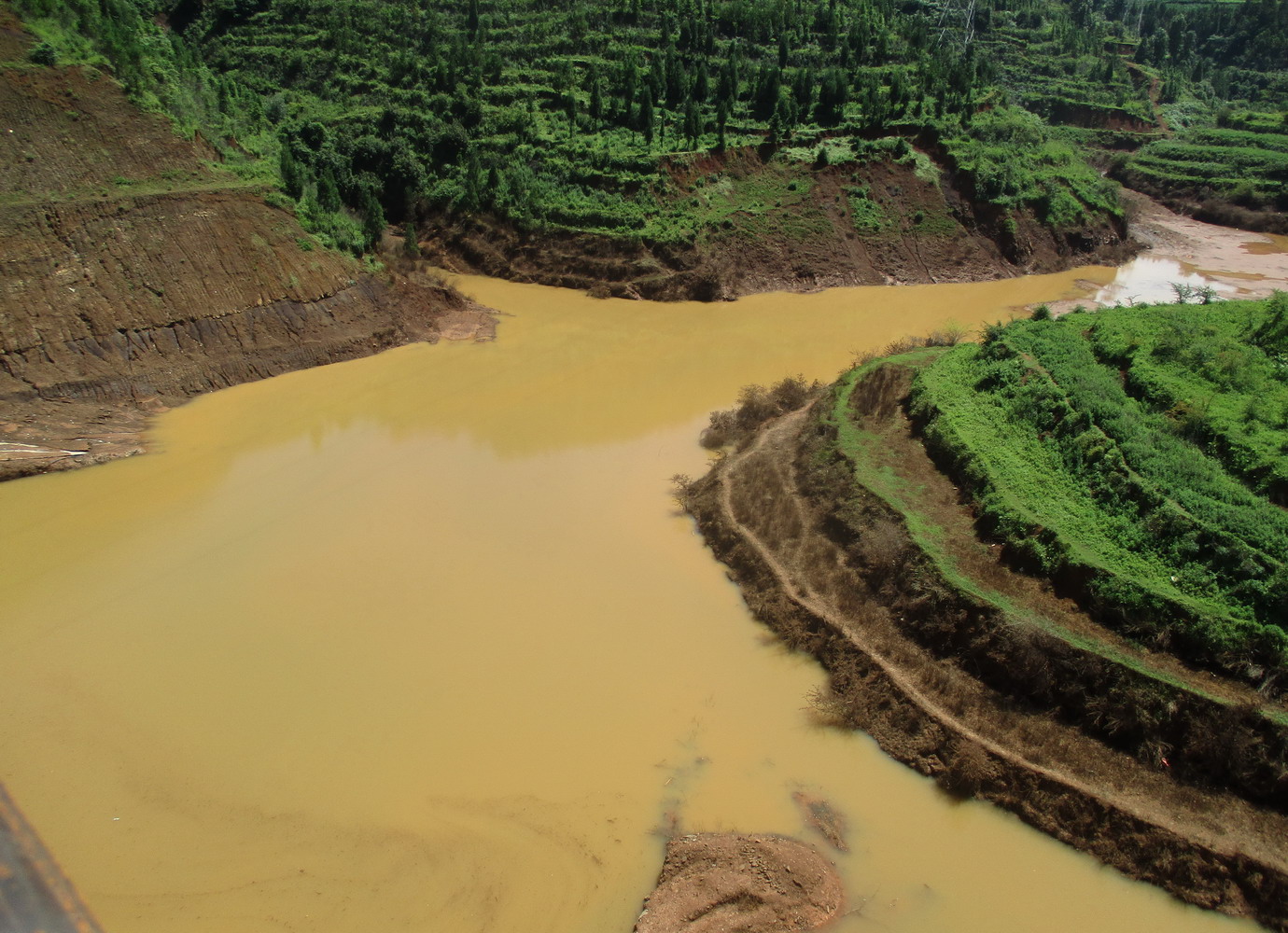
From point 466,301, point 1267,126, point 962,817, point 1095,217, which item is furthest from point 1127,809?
point 1267,126

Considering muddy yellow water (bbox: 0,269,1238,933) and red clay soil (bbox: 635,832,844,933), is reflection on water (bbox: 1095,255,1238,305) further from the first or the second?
red clay soil (bbox: 635,832,844,933)

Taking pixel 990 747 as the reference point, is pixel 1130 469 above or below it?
above

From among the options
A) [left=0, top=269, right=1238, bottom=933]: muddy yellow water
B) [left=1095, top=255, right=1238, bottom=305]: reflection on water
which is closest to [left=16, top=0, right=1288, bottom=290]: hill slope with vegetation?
[left=1095, top=255, right=1238, bottom=305]: reflection on water

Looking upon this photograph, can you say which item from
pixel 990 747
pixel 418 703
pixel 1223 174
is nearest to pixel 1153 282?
pixel 1223 174

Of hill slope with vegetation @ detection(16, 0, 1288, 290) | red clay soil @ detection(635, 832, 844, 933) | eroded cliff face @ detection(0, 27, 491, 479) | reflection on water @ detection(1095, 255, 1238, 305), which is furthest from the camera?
reflection on water @ detection(1095, 255, 1238, 305)

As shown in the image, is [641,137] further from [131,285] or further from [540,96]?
[131,285]
